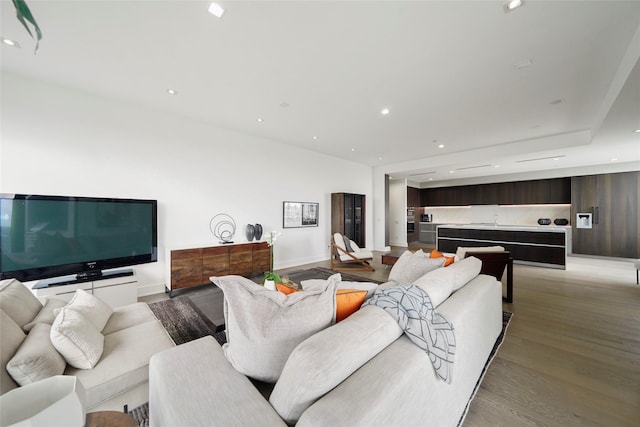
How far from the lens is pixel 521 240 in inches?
227

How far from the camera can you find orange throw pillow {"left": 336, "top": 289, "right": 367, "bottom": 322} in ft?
4.27

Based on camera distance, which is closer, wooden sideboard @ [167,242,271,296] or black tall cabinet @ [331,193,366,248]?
wooden sideboard @ [167,242,271,296]

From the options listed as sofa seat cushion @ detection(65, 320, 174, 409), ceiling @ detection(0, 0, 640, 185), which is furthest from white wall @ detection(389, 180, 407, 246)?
sofa seat cushion @ detection(65, 320, 174, 409)

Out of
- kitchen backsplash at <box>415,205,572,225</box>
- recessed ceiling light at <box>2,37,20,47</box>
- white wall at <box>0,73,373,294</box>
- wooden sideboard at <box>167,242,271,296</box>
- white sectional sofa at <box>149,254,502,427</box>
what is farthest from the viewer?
kitchen backsplash at <box>415,205,572,225</box>

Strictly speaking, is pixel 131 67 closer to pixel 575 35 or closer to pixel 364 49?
pixel 364 49

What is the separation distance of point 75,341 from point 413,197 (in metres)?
10.1

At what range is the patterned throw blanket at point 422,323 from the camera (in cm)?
119

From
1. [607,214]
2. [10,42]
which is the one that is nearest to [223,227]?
[10,42]

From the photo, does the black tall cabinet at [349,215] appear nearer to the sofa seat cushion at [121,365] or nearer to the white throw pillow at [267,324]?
the sofa seat cushion at [121,365]

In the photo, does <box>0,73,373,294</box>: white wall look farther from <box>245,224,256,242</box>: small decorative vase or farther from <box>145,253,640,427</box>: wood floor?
<box>145,253,640,427</box>: wood floor

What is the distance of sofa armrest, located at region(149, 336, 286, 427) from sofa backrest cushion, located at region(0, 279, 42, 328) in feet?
3.41

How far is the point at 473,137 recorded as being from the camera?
488 cm

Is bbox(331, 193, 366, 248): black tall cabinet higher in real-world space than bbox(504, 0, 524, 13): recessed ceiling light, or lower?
lower

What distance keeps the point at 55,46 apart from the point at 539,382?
518cm
